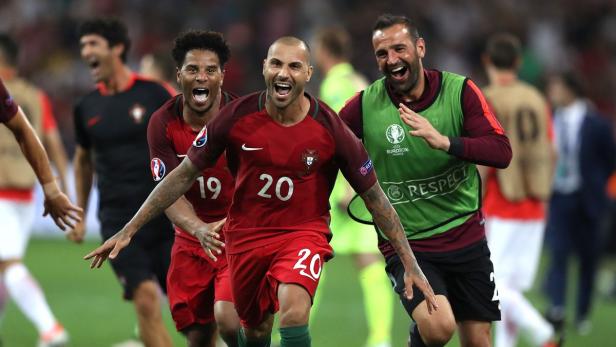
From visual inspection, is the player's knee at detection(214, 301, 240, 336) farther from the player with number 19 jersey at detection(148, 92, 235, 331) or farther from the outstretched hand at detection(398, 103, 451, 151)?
the outstretched hand at detection(398, 103, 451, 151)

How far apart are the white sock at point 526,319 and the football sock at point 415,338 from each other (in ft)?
8.37

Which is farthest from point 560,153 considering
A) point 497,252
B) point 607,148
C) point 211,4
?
point 211,4

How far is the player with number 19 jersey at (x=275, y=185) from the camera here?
637cm

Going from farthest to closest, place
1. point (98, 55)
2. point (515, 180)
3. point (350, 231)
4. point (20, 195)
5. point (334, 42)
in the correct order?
point (334, 42), point (20, 195), point (350, 231), point (515, 180), point (98, 55)

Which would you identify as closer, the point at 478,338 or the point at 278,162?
the point at 278,162

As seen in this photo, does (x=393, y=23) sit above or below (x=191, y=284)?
above

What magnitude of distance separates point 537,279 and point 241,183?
397 inches

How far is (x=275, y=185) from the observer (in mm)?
6520

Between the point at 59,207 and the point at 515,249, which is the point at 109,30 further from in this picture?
the point at 515,249

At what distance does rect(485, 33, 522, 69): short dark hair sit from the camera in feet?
31.5

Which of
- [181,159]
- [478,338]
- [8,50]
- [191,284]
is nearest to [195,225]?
[181,159]

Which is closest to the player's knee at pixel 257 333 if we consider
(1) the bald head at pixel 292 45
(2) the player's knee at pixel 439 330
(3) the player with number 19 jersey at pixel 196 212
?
(3) the player with number 19 jersey at pixel 196 212

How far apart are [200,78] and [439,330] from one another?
2.06 m

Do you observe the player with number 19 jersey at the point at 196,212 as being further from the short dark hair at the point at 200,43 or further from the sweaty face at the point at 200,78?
the short dark hair at the point at 200,43
